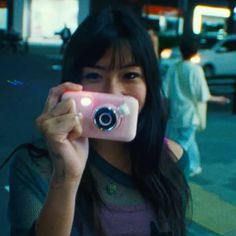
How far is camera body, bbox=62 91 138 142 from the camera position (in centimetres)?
138

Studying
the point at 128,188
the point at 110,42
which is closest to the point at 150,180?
the point at 128,188

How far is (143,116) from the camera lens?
171 cm

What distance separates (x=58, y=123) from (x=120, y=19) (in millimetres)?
488

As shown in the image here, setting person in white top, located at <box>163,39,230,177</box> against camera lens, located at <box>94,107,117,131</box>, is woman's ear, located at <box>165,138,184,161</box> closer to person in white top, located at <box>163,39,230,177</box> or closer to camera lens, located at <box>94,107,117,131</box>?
Answer: camera lens, located at <box>94,107,117,131</box>

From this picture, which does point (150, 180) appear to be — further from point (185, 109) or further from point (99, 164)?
point (185, 109)

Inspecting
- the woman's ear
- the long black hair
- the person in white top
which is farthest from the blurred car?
the long black hair

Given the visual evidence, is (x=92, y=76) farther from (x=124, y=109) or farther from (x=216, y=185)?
(x=216, y=185)

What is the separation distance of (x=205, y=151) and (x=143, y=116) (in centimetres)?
592

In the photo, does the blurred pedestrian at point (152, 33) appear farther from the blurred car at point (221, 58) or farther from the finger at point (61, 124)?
the blurred car at point (221, 58)

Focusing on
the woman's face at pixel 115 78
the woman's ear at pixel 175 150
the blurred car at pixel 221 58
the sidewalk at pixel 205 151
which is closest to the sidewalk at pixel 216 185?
the sidewalk at pixel 205 151

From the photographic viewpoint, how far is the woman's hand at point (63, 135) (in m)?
1.31

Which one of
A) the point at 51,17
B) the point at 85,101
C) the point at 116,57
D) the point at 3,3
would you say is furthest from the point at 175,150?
the point at 51,17

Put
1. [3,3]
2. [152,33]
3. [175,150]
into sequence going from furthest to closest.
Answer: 1. [3,3]
2. [152,33]
3. [175,150]

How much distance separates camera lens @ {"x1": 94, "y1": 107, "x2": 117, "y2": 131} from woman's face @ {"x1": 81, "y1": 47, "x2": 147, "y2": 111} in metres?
Result: 0.14
